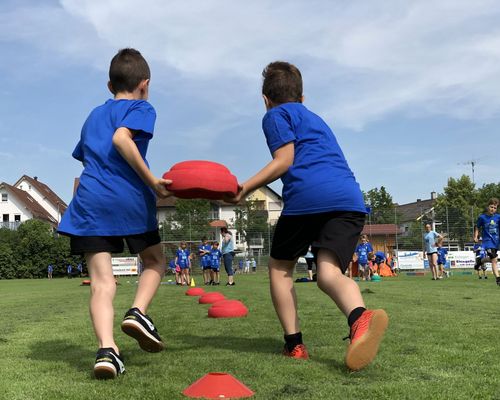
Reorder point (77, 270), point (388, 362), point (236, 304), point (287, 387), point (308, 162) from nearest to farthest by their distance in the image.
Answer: point (287, 387), point (388, 362), point (308, 162), point (236, 304), point (77, 270)

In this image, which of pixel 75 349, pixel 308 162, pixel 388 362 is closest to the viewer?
pixel 388 362

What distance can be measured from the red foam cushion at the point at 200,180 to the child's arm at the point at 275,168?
14 cm

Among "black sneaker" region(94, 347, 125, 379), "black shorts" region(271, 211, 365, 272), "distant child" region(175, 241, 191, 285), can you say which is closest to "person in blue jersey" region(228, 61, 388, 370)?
"black shorts" region(271, 211, 365, 272)

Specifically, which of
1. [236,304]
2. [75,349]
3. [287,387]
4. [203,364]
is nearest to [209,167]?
[203,364]

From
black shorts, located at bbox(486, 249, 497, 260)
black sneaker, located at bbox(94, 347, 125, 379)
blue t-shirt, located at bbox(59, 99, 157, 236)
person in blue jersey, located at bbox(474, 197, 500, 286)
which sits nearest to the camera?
black sneaker, located at bbox(94, 347, 125, 379)

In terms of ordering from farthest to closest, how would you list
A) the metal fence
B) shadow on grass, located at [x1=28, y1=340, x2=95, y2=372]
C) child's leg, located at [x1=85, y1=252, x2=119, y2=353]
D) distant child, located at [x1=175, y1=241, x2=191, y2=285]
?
the metal fence → distant child, located at [x1=175, y1=241, x2=191, y2=285] → shadow on grass, located at [x1=28, y1=340, x2=95, y2=372] → child's leg, located at [x1=85, y1=252, x2=119, y2=353]

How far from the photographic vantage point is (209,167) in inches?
153

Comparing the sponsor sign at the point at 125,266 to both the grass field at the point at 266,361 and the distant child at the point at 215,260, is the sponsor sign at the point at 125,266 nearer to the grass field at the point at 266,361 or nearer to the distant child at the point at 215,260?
the distant child at the point at 215,260

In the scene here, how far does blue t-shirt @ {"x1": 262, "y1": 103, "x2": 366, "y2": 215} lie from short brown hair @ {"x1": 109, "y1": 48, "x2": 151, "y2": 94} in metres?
0.97

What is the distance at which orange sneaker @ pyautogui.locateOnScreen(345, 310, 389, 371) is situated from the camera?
128 inches

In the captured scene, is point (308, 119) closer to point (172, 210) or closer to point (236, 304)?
point (236, 304)

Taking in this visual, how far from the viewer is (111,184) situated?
3.72 meters

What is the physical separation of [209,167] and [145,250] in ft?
2.59

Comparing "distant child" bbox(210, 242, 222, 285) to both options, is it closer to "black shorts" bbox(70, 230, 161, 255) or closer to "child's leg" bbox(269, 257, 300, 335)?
"child's leg" bbox(269, 257, 300, 335)
